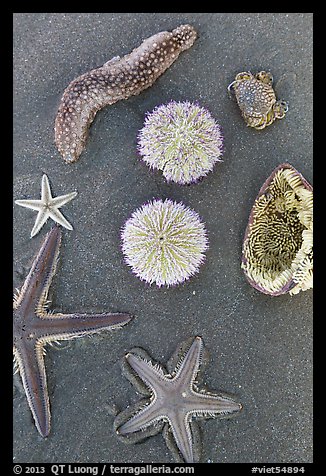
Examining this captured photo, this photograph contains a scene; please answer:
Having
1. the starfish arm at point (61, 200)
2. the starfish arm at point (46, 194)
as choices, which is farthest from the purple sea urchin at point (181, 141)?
the starfish arm at point (46, 194)

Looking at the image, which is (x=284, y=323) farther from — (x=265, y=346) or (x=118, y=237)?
(x=118, y=237)

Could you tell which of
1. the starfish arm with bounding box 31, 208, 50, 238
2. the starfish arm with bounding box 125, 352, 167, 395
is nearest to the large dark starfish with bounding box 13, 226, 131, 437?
the starfish arm with bounding box 31, 208, 50, 238

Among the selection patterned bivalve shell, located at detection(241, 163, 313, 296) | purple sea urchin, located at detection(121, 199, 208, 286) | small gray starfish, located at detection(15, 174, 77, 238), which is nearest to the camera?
purple sea urchin, located at detection(121, 199, 208, 286)

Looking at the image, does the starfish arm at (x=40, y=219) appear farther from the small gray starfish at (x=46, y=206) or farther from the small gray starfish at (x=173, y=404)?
the small gray starfish at (x=173, y=404)

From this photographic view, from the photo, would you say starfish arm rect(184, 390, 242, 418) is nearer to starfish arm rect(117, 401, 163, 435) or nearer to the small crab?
starfish arm rect(117, 401, 163, 435)

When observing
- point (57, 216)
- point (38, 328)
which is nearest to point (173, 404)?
point (38, 328)

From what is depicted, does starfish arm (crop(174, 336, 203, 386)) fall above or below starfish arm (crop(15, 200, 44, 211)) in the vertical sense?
below
